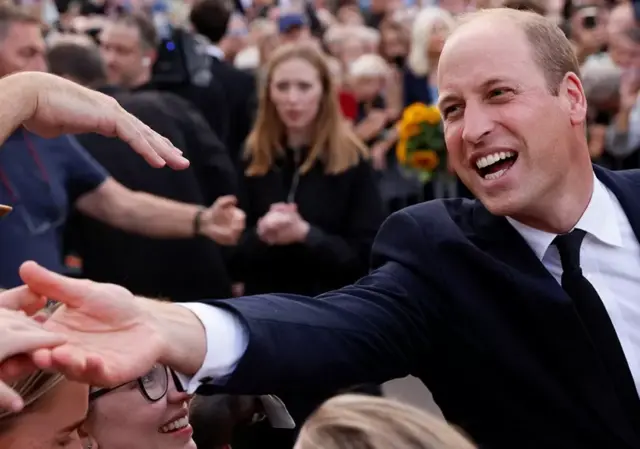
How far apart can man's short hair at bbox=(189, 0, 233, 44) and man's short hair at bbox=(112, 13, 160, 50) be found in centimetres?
132

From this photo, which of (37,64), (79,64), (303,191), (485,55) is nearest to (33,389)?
(485,55)

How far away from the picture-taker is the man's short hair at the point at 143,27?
6047mm

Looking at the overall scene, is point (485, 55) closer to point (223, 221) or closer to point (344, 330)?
point (344, 330)

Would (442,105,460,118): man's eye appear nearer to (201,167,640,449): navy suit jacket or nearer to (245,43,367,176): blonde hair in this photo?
(201,167,640,449): navy suit jacket

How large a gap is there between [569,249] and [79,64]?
3.52 m

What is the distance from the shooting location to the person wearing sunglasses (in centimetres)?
250

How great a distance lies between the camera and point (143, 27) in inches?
238

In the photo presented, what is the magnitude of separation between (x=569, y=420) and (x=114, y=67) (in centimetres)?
431

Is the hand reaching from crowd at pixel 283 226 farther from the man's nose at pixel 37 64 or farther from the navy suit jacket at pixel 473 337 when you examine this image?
the navy suit jacket at pixel 473 337

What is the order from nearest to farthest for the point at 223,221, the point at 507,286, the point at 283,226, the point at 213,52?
the point at 507,286 < the point at 223,221 < the point at 283,226 < the point at 213,52

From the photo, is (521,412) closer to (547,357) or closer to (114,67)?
(547,357)

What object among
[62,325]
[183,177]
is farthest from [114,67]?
[62,325]

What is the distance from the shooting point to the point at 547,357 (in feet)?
7.50

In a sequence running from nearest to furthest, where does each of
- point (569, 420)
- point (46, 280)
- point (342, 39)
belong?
point (46, 280) < point (569, 420) < point (342, 39)
